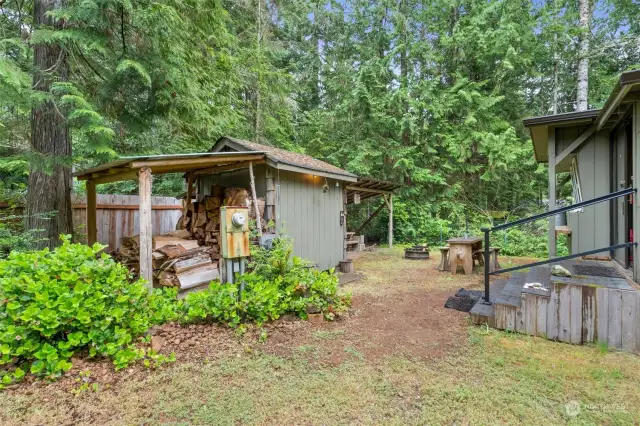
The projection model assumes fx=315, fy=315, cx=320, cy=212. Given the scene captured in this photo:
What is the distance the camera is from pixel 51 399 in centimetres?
218

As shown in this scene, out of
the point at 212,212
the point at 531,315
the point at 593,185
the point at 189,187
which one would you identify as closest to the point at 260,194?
the point at 212,212

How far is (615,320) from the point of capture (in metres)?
2.96

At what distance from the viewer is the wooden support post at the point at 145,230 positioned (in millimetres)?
3848

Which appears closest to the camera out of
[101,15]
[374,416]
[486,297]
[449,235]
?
[374,416]

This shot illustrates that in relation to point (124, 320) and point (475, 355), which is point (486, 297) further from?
point (124, 320)

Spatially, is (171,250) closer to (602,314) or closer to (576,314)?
(576,314)

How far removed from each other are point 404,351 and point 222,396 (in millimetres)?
1684

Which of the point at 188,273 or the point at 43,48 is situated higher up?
the point at 43,48

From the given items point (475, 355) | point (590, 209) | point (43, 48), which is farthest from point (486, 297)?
point (43, 48)

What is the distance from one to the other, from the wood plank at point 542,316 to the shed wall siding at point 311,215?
12.8 ft

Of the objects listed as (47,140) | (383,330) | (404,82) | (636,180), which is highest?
(404,82)

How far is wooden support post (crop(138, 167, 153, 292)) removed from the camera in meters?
3.85

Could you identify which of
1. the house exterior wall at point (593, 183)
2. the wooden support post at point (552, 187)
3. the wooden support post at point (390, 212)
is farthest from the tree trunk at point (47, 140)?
the wooden support post at point (390, 212)

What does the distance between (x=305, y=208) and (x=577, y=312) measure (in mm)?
4773
